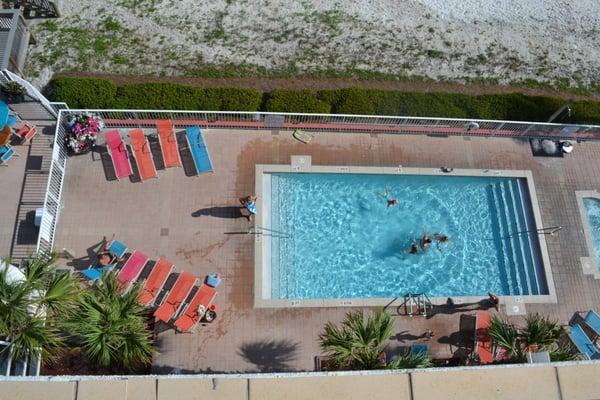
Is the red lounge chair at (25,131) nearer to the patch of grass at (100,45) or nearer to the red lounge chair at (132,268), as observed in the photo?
the patch of grass at (100,45)

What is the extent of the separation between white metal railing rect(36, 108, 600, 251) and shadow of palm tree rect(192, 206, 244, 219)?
3.96 meters

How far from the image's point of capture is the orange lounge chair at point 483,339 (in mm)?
18484

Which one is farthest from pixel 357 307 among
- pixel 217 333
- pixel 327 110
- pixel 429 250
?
pixel 327 110

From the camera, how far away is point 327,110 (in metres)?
23.1

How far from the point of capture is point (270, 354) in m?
18.3

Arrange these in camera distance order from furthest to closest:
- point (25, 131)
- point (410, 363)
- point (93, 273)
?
point (25, 131), point (93, 273), point (410, 363)

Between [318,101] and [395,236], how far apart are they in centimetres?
751

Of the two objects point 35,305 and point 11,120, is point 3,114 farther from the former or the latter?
point 35,305

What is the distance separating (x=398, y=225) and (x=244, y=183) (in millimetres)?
7123

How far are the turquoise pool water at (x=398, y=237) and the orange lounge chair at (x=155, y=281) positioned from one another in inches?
169

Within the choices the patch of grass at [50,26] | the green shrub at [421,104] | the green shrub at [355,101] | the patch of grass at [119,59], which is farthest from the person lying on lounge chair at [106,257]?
the green shrub at [421,104]

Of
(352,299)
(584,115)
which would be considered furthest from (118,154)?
(584,115)

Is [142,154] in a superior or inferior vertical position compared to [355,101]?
inferior

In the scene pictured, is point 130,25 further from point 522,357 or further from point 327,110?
point 522,357
